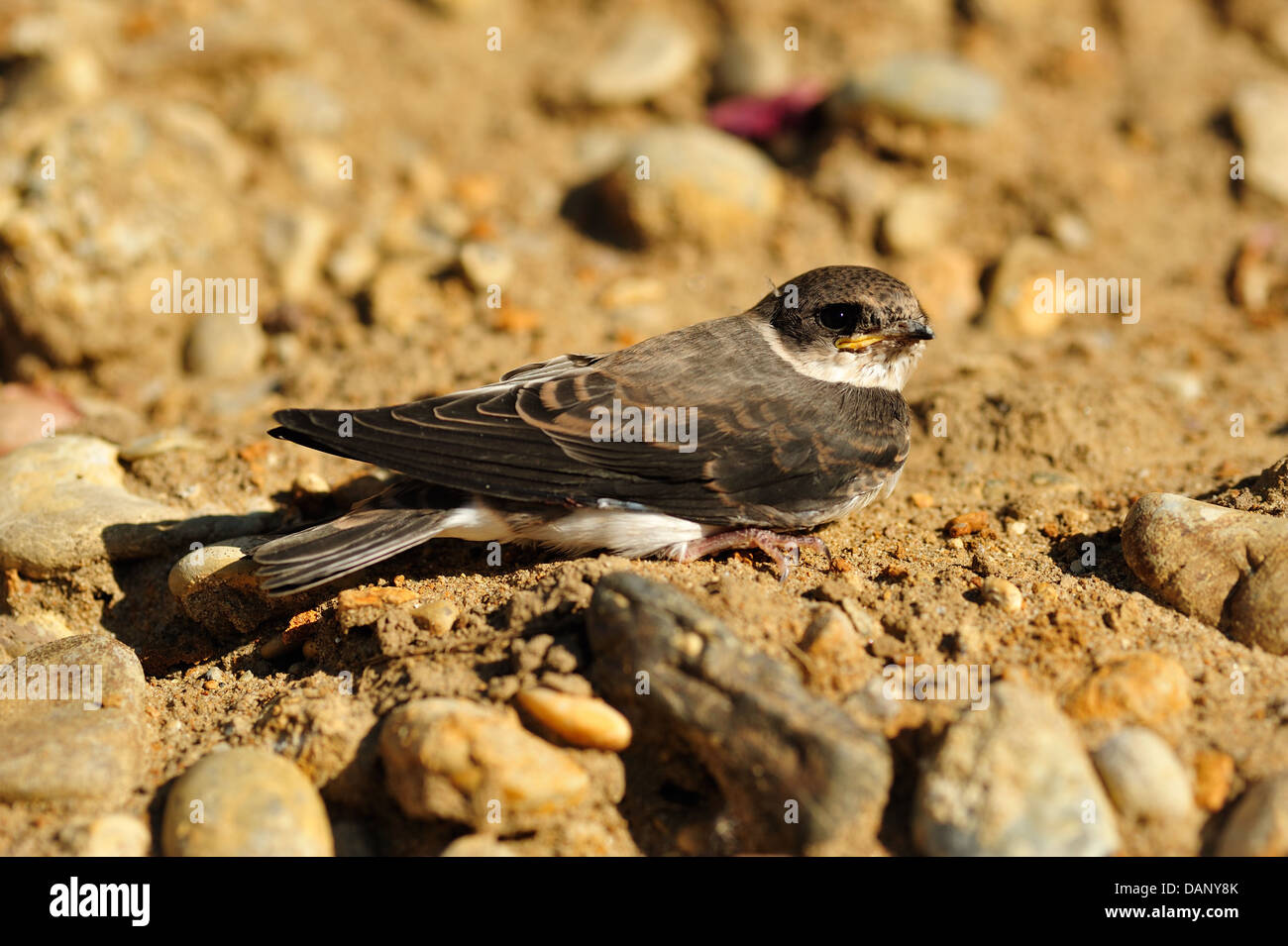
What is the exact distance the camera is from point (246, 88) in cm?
724

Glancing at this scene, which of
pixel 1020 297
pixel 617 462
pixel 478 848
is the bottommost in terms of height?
pixel 478 848

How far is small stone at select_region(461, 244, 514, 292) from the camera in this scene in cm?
629

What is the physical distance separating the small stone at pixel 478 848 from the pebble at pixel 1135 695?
178cm

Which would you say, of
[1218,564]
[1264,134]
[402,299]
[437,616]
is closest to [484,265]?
[402,299]

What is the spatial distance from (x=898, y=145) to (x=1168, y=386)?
8.02 feet

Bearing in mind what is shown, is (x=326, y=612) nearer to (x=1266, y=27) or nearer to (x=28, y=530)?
(x=28, y=530)

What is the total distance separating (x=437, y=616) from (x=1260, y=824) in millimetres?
2614

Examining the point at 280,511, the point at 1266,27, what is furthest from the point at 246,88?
the point at 1266,27

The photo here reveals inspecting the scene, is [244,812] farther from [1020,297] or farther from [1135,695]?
[1020,297]

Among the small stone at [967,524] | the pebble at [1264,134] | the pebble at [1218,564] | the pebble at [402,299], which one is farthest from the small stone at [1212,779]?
the pebble at [1264,134]

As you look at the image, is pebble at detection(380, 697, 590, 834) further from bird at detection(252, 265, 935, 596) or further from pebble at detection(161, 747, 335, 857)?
bird at detection(252, 265, 935, 596)

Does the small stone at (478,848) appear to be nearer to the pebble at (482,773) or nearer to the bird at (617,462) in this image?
the pebble at (482,773)

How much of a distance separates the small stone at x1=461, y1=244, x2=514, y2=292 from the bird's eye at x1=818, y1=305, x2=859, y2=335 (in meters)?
2.51

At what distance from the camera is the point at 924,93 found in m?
6.97
